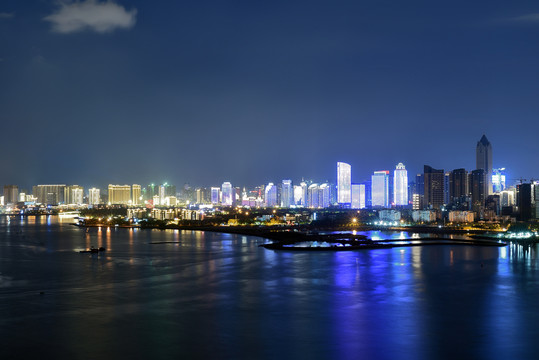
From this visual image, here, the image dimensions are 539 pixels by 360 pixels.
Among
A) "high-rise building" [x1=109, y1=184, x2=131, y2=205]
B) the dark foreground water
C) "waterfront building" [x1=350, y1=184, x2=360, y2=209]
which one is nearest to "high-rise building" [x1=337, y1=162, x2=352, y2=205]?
"waterfront building" [x1=350, y1=184, x2=360, y2=209]

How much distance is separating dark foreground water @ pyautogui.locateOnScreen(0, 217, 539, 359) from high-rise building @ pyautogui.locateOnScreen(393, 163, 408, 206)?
306 ft

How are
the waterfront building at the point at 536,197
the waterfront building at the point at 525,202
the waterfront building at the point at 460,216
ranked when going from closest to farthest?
the waterfront building at the point at 525,202 → the waterfront building at the point at 536,197 → the waterfront building at the point at 460,216

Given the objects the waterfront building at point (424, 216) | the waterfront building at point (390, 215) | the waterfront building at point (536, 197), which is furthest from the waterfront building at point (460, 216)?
the waterfront building at point (390, 215)

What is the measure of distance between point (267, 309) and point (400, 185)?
350 feet

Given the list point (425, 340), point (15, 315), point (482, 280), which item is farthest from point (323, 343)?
point (482, 280)

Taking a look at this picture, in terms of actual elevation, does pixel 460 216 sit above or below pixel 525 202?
below

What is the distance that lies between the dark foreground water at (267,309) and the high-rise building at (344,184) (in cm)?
9648

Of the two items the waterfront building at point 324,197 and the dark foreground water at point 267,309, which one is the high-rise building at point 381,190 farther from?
the dark foreground water at point 267,309

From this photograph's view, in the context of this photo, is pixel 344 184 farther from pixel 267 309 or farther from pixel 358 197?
pixel 267 309

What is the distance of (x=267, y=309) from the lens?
38.0 feet

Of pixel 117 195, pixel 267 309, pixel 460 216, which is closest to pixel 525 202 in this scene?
pixel 460 216

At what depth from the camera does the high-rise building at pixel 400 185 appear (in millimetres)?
112312

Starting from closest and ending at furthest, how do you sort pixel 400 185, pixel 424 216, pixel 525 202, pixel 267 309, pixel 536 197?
pixel 267 309 → pixel 525 202 → pixel 536 197 → pixel 424 216 → pixel 400 185

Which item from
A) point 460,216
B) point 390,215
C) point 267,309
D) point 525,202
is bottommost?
point 390,215
